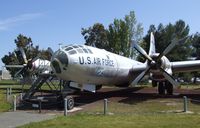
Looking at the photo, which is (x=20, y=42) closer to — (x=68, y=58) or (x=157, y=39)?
(x=157, y=39)

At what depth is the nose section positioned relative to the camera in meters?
22.3

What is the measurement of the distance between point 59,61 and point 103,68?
4.44m

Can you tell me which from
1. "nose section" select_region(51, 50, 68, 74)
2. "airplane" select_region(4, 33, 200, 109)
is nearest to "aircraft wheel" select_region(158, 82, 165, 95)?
"airplane" select_region(4, 33, 200, 109)

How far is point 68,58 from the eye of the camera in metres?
22.3

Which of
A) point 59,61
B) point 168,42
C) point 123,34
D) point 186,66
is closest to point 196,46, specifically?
point 168,42

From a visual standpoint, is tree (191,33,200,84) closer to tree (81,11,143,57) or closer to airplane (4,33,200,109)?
tree (81,11,143,57)

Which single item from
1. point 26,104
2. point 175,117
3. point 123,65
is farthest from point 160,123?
point 123,65

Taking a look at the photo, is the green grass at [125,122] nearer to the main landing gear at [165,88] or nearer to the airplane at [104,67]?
the airplane at [104,67]

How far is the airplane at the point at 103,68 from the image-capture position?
22672mm

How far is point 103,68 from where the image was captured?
26.0 metres

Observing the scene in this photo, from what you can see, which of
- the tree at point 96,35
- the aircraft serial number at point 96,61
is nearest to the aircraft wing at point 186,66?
the aircraft serial number at point 96,61

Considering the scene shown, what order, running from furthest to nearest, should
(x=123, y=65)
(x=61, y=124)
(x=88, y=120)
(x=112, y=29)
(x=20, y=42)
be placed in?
(x=20, y=42) < (x=112, y=29) < (x=123, y=65) < (x=88, y=120) < (x=61, y=124)

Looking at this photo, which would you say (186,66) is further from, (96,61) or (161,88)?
(96,61)

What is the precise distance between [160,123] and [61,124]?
3.91m
